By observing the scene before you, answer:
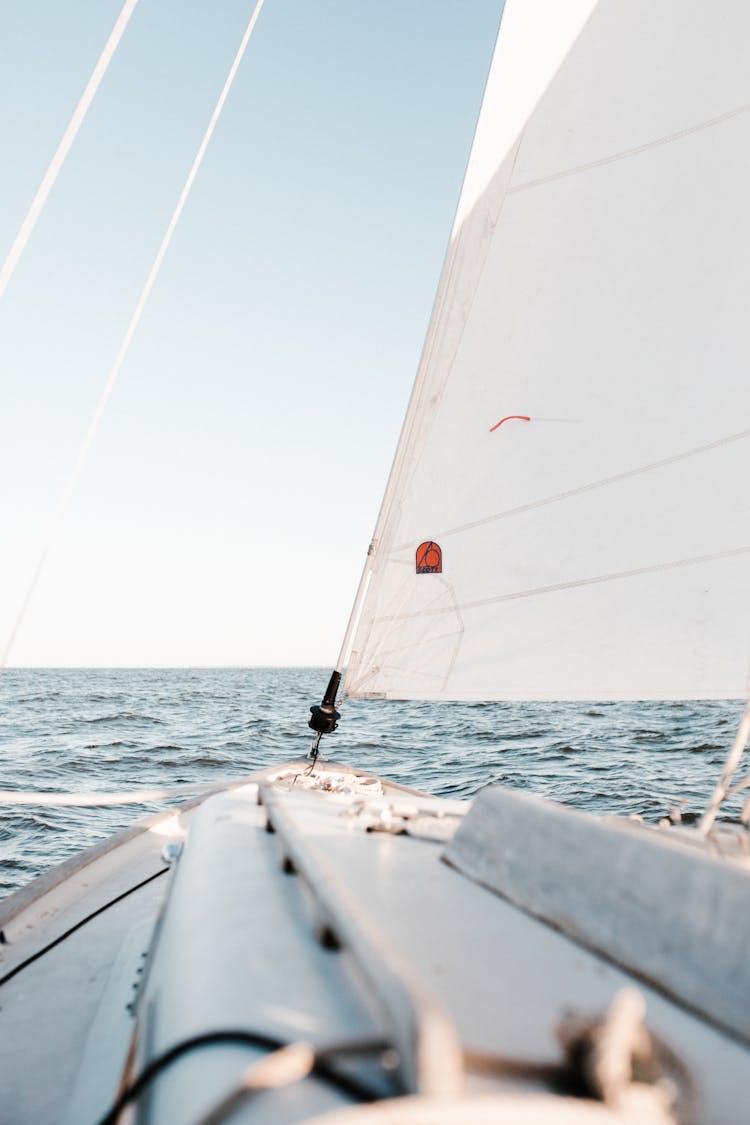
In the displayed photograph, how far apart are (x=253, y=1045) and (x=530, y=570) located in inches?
89.4

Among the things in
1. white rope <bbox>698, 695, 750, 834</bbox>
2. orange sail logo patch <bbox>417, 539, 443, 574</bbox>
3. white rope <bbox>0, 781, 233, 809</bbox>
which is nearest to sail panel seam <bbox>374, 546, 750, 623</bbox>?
orange sail logo patch <bbox>417, 539, 443, 574</bbox>

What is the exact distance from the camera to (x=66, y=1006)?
162cm

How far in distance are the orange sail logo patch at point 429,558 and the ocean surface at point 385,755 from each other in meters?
3.46

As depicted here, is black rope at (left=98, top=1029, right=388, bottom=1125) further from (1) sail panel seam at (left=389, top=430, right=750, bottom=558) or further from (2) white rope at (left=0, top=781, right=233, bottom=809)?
(2) white rope at (left=0, top=781, right=233, bottom=809)

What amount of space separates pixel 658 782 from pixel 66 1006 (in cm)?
648

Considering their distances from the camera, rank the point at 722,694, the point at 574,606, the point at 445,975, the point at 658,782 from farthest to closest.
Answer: the point at 658,782
the point at 574,606
the point at 722,694
the point at 445,975

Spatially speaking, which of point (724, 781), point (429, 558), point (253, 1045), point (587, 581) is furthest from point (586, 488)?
point (253, 1045)

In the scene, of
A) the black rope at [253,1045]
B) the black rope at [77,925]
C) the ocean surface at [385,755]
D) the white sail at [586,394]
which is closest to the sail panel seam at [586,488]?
the white sail at [586,394]

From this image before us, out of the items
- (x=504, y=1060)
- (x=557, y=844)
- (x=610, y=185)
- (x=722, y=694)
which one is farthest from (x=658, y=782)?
(x=504, y=1060)

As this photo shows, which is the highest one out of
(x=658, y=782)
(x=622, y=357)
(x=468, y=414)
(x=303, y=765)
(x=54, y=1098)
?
(x=622, y=357)

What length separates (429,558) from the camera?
2.91m

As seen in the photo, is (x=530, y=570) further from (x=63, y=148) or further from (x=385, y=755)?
(x=385, y=755)

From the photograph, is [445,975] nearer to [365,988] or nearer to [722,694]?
[365,988]

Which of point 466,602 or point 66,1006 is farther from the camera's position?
point 466,602
